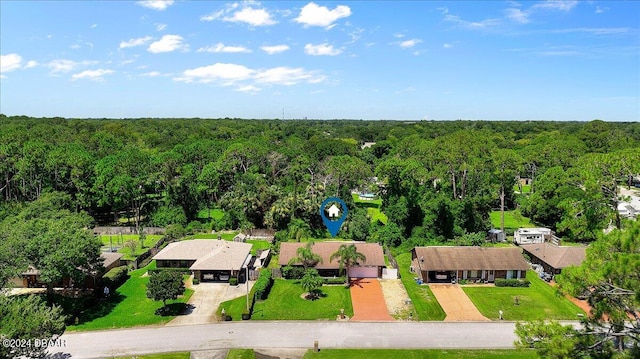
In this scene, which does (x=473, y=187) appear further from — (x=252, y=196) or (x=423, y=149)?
(x=252, y=196)

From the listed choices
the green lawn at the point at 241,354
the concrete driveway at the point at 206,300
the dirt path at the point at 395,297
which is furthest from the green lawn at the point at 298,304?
the green lawn at the point at 241,354

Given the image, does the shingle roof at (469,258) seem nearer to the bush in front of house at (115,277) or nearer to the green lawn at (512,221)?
the green lawn at (512,221)

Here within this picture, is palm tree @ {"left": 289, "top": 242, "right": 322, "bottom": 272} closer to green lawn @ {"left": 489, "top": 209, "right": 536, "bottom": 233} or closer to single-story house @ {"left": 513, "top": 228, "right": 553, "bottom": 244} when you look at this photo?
single-story house @ {"left": 513, "top": 228, "right": 553, "bottom": 244}

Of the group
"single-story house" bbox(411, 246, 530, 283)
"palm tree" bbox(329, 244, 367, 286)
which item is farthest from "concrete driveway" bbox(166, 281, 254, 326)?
"single-story house" bbox(411, 246, 530, 283)

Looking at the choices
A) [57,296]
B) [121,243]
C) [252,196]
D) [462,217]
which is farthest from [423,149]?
[57,296]

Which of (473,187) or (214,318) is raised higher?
(473,187)

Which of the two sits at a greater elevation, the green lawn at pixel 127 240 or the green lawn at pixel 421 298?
the green lawn at pixel 127 240

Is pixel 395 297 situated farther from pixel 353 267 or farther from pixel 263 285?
pixel 263 285
